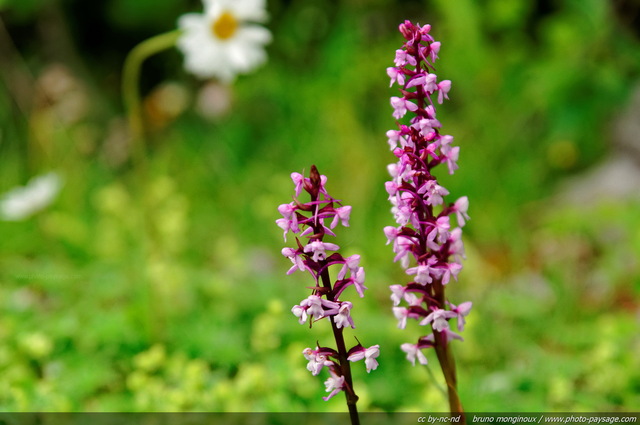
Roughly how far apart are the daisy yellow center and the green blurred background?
610 mm

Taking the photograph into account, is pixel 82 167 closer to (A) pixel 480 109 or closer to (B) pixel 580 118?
(A) pixel 480 109

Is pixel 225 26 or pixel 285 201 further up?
pixel 225 26

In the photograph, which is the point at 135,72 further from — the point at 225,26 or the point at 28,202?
the point at 28,202

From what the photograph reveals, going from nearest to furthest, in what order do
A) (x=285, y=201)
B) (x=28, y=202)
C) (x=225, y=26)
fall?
(x=225, y=26)
(x=28, y=202)
(x=285, y=201)

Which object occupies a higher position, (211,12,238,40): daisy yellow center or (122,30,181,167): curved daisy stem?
(211,12,238,40): daisy yellow center

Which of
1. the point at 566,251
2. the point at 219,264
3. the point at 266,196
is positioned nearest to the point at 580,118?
the point at 566,251

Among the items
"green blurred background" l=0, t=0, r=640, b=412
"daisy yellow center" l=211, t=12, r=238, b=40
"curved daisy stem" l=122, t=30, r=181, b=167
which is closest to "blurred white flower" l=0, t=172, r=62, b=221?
"green blurred background" l=0, t=0, r=640, b=412

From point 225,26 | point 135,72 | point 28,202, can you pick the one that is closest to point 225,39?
point 225,26

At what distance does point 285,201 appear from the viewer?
3.51 meters

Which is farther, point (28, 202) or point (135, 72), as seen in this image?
point (28, 202)

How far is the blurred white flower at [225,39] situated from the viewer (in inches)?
96.3

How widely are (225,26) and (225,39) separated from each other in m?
0.04

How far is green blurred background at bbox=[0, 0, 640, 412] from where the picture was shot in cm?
210

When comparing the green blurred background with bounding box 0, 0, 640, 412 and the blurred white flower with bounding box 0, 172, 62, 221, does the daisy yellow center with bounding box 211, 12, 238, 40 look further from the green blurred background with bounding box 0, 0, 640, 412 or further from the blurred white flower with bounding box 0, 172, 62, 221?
the blurred white flower with bounding box 0, 172, 62, 221
